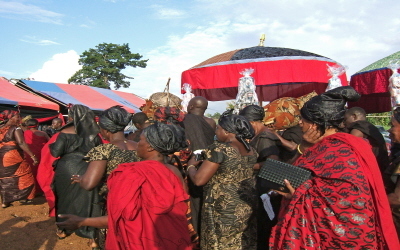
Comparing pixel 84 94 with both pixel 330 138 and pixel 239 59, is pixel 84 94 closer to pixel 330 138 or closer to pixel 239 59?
pixel 239 59

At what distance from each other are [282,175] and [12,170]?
21.6 feet

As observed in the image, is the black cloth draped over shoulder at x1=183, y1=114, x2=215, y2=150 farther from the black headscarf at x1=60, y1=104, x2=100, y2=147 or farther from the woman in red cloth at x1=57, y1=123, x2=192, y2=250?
the woman in red cloth at x1=57, y1=123, x2=192, y2=250

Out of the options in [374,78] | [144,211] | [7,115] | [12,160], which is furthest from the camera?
[12,160]

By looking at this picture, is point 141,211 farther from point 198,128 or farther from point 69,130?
point 69,130

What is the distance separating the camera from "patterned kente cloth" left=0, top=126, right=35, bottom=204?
676 centimetres

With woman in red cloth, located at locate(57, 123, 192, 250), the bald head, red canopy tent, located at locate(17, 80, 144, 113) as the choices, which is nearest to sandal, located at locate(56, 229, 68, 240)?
the bald head

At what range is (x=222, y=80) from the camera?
6.21 m

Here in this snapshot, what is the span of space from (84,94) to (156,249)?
13712 mm

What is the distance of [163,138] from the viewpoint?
2.31 metres

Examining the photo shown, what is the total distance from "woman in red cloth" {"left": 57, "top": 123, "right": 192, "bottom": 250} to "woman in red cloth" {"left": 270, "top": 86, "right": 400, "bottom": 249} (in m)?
0.65

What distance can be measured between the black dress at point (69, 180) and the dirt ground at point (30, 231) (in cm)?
Answer: 85

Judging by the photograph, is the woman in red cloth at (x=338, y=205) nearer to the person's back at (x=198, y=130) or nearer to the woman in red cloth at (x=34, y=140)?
the person's back at (x=198, y=130)

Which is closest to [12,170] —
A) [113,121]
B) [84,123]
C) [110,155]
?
[84,123]

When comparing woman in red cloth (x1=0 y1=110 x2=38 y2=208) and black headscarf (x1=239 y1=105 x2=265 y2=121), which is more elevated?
black headscarf (x1=239 y1=105 x2=265 y2=121)
